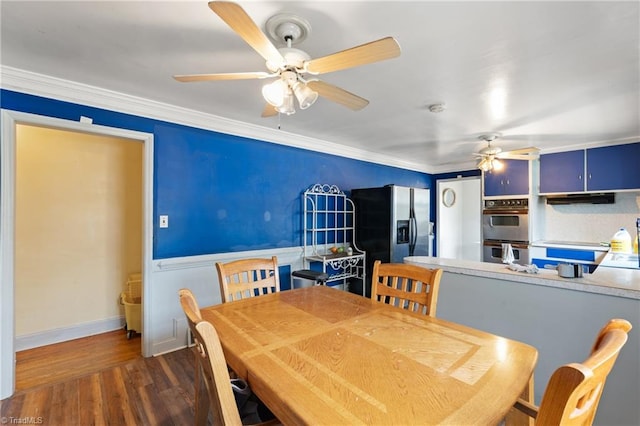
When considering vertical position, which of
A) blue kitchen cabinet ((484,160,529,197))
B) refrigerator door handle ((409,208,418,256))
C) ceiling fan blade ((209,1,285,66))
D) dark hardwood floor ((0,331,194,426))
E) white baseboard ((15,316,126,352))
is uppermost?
ceiling fan blade ((209,1,285,66))

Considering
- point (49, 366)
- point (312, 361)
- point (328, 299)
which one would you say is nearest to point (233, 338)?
point (312, 361)

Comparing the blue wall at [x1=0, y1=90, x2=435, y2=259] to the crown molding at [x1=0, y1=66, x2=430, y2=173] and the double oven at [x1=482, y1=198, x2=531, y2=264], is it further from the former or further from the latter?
the double oven at [x1=482, y1=198, x2=531, y2=264]

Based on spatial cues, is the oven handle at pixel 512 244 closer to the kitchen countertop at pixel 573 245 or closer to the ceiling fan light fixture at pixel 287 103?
the kitchen countertop at pixel 573 245

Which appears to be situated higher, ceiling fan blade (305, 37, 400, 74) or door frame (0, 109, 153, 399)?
ceiling fan blade (305, 37, 400, 74)

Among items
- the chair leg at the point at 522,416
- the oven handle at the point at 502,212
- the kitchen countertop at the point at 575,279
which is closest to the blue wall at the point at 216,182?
the kitchen countertop at the point at 575,279

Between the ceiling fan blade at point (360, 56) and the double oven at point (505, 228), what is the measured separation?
417 centimetres

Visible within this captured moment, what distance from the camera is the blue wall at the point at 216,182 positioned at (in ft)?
8.30

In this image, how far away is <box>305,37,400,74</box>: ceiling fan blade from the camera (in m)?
1.10

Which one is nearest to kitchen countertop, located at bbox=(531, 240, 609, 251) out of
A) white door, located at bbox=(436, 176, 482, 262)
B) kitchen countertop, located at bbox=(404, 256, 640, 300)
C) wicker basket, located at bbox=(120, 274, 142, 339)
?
white door, located at bbox=(436, 176, 482, 262)

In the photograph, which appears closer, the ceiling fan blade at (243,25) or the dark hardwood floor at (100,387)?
the ceiling fan blade at (243,25)

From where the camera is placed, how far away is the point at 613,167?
145 inches

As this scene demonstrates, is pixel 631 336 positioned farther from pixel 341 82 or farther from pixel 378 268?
pixel 341 82

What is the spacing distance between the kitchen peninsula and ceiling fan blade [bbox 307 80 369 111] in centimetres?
141

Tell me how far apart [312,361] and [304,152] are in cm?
302
